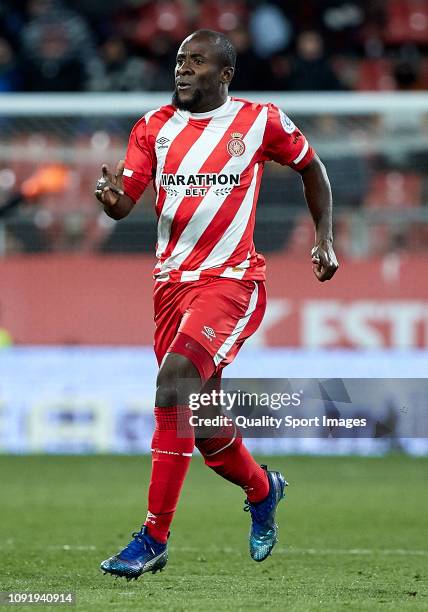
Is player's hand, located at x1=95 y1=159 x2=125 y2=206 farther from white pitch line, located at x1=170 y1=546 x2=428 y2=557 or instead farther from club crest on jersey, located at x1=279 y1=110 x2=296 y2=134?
white pitch line, located at x1=170 y1=546 x2=428 y2=557

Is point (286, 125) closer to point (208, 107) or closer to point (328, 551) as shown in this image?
point (208, 107)

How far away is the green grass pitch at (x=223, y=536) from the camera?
5098mm

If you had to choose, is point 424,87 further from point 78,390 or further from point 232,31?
point 78,390

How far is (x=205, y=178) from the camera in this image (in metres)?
5.61

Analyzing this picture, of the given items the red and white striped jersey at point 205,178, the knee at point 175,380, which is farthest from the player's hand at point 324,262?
the knee at point 175,380

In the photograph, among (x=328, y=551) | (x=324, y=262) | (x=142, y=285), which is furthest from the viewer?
(x=142, y=285)

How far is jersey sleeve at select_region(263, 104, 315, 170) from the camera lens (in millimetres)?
5762

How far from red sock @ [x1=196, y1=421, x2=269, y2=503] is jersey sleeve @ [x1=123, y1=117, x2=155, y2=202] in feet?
3.62

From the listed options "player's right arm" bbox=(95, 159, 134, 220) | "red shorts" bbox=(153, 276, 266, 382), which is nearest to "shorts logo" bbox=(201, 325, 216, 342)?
"red shorts" bbox=(153, 276, 266, 382)

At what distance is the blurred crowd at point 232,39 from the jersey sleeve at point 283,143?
27.8ft

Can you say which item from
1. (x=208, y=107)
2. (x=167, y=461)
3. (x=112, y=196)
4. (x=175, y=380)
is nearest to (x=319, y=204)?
(x=208, y=107)

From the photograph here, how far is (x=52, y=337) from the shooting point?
1255 centimetres

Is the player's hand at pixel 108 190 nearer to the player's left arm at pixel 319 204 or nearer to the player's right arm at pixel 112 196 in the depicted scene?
the player's right arm at pixel 112 196

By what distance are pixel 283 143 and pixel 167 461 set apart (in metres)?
1.53
